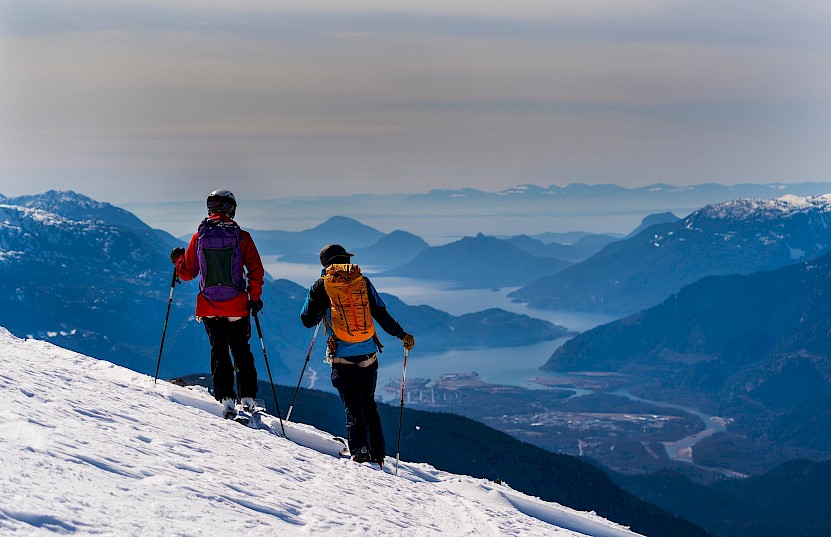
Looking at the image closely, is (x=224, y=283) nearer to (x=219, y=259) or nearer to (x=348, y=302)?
(x=219, y=259)

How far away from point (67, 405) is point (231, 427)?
437 cm

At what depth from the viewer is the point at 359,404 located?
18500 millimetres

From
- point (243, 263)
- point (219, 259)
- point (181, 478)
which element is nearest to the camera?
point (181, 478)

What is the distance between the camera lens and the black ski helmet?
1855 cm

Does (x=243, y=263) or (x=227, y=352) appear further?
(x=227, y=352)

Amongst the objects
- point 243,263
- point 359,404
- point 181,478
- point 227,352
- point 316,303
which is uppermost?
point 243,263

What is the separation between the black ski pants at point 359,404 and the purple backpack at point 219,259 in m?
2.88

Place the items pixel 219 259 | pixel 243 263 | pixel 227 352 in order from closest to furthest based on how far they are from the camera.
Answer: pixel 219 259, pixel 243 263, pixel 227 352

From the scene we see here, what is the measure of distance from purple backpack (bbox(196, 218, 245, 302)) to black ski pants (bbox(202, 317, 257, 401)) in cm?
72

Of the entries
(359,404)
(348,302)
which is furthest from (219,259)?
(359,404)

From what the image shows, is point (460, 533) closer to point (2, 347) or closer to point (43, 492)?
point (43, 492)

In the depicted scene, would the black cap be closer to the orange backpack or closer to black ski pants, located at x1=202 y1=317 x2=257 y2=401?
the orange backpack

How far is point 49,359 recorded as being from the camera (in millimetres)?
20438

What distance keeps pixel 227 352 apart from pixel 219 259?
2.21 m
